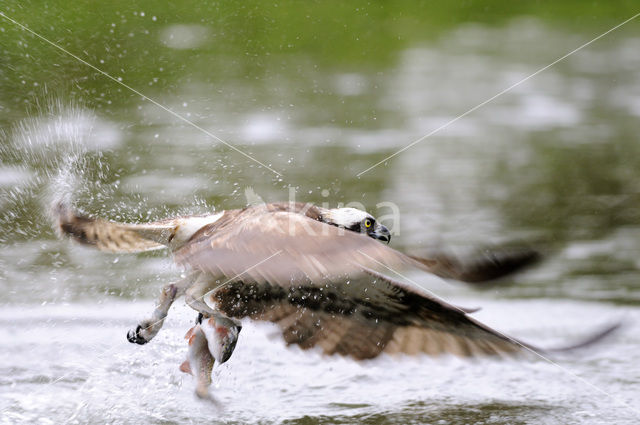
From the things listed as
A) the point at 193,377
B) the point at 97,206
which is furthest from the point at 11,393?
the point at 97,206

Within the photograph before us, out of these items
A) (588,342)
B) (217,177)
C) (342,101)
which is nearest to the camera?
(588,342)

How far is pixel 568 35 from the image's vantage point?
396 inches

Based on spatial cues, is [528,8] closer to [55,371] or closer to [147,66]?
[147,66]

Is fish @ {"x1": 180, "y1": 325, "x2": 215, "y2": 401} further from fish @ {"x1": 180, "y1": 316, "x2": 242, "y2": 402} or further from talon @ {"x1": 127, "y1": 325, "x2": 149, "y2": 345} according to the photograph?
talon @ {"x1": 127, "y1": 325, "x2": 149, "y2": 345}

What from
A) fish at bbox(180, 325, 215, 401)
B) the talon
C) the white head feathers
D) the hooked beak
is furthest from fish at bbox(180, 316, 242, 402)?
the hooked beak

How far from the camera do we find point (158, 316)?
3.79 m

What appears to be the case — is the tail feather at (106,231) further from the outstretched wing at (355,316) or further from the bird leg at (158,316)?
the outstretched wing at (355,316)

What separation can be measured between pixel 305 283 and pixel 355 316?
0.33 m

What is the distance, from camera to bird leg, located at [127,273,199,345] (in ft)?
12.4

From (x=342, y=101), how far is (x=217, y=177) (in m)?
1.97

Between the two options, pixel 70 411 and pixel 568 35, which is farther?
pixel 568 35

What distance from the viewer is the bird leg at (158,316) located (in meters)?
3.78

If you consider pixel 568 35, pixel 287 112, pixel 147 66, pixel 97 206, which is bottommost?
pixel 97 206

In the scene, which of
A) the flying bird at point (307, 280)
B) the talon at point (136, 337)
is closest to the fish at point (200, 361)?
the flying bird at point (307, 280)
